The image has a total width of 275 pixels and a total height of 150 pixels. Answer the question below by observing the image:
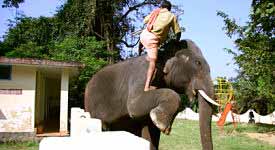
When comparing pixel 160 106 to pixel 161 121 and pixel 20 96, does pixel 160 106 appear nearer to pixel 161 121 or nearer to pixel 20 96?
pixel 161 121

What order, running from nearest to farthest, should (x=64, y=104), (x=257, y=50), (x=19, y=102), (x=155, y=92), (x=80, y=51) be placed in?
(x=155, y=92), (x=19, y=102), (x=64, y=104), (x=257, y=50), (x=80, y=51)

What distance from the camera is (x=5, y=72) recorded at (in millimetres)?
14469

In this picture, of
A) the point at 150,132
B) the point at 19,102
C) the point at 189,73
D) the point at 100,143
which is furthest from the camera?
the point at 19,102

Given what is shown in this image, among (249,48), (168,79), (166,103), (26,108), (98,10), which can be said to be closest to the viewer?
(166,103)

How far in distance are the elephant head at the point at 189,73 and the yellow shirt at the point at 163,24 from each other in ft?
0.72

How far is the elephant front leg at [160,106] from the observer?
3.12m

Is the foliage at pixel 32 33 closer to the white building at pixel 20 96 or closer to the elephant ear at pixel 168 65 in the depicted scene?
the white building at pixel 20 96

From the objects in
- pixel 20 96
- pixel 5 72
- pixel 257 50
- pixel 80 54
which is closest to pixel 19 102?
pixel 20 96

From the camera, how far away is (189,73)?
375 centimetres

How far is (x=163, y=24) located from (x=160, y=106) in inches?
33.0

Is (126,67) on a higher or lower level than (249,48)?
lower

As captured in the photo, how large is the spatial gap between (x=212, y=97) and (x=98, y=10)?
845 inches

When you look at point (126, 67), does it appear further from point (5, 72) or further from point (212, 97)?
point (5, 72)

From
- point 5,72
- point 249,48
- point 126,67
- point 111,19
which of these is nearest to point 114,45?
point 111,19
